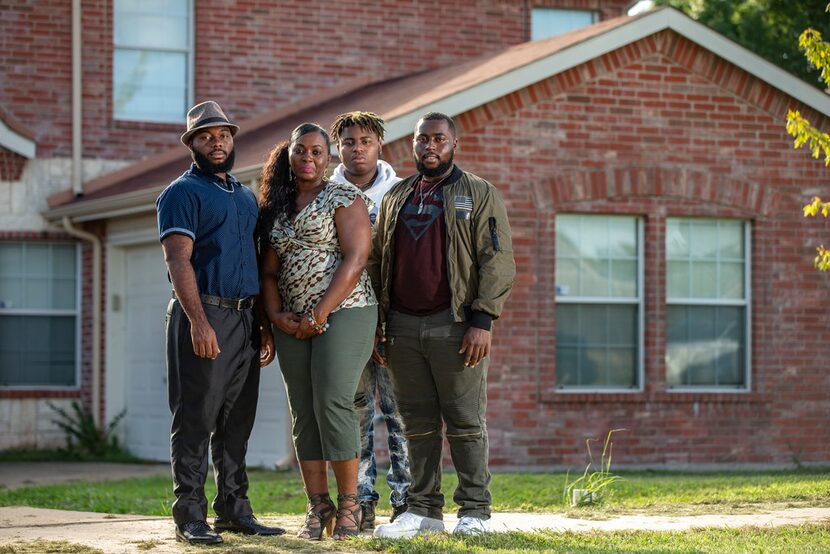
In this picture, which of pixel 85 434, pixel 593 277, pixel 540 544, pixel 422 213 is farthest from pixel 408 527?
pixel 85 434

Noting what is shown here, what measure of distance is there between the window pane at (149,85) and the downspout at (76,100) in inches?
18.2

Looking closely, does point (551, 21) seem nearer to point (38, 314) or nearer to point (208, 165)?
point (38, 314)

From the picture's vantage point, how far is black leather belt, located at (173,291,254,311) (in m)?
6.82

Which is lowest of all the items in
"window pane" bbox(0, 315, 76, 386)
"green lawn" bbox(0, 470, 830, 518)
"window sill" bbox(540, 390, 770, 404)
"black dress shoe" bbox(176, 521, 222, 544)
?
"green lawn" bbox(0, 470, 830, 518)

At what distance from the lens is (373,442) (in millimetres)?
7504

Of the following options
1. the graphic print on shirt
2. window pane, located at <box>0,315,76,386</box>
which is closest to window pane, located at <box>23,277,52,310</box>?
window pane, located at <box>0,315,76,386</box>

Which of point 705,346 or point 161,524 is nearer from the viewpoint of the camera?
point 161,524

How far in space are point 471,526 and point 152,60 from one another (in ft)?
32.6

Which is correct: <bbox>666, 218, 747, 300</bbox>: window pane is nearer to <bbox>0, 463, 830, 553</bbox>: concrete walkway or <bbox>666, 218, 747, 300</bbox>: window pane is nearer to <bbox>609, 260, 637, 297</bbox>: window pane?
<bbox>609, 260, 637, 297</bbox>: window pane

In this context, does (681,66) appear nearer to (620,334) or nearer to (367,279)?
(620,334)

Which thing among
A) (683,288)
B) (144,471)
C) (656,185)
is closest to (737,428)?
(683,288)

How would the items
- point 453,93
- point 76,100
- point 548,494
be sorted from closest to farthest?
point 548,494, point 453,93, point 76,100

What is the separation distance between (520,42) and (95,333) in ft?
20.9

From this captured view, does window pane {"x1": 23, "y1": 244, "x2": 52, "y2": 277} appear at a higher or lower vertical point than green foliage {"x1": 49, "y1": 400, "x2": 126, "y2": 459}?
higher
